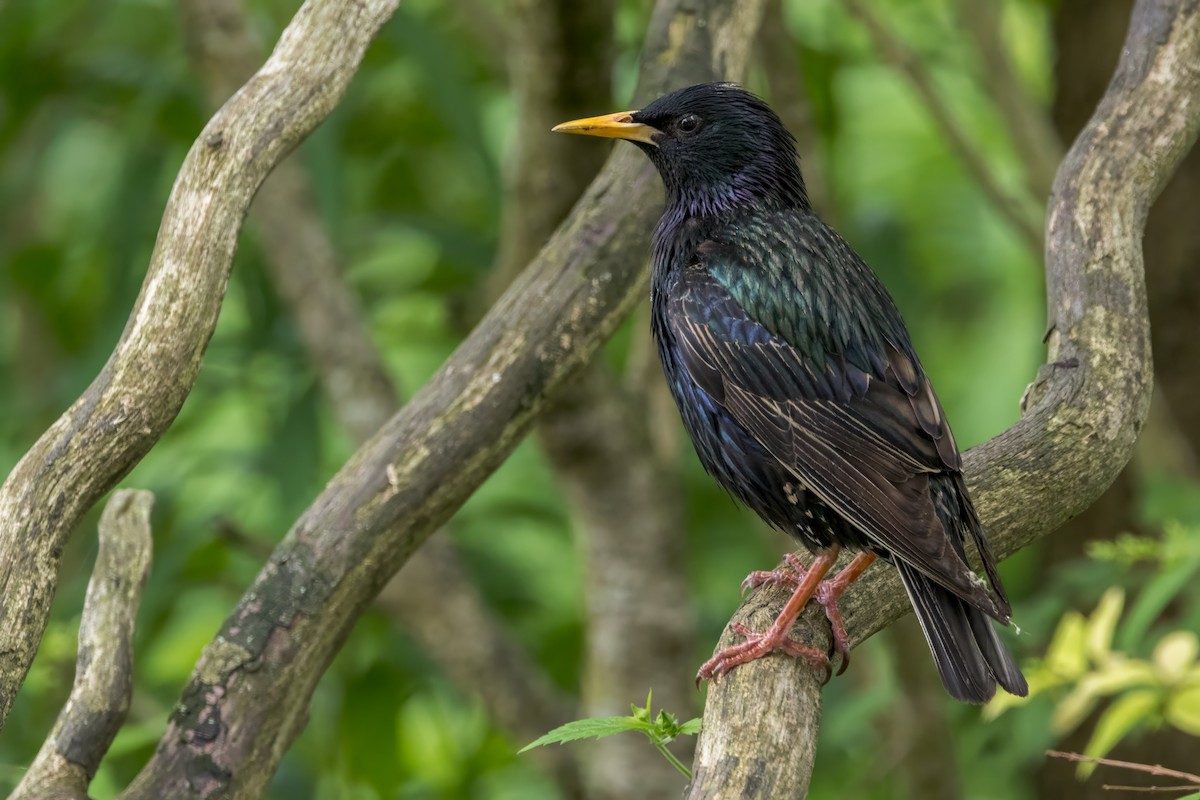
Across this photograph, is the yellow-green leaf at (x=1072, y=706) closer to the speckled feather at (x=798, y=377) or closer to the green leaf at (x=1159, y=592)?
the green leaf at (x=1159, y=592)

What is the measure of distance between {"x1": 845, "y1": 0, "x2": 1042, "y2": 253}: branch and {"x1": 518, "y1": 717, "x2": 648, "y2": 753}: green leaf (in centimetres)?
275

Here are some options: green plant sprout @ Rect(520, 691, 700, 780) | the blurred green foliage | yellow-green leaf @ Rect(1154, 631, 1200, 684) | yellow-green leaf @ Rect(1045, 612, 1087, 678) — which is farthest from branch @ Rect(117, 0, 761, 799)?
yellow-green leaf @ Rect(1154, 631, 1200, 684)

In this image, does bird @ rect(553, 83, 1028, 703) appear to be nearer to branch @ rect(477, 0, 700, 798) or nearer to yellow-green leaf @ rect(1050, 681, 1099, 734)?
yellow-green leaf @ rect(1050, 681, 1099, 734)

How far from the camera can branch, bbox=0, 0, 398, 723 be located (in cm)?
247

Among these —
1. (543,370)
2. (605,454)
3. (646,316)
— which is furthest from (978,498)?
(646,316)

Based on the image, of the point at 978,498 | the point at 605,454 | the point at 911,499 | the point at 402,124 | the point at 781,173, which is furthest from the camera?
the point at 402,124

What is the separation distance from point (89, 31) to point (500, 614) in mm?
2681

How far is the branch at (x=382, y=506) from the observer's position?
290 centimetres

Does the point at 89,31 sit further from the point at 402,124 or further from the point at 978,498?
the point at 978,498

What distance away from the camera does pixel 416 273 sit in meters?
5.91

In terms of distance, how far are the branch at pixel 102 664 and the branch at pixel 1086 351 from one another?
3.79 feet

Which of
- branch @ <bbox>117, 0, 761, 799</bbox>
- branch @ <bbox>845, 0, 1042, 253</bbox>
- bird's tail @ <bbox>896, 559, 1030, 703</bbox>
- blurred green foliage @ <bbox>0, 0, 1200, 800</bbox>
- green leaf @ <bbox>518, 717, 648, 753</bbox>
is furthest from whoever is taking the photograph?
blurred green foliage @ <bbox>0, 0, 1200, 800</bbox>

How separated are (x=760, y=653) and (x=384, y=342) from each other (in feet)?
11.6

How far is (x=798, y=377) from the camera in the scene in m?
3.09
